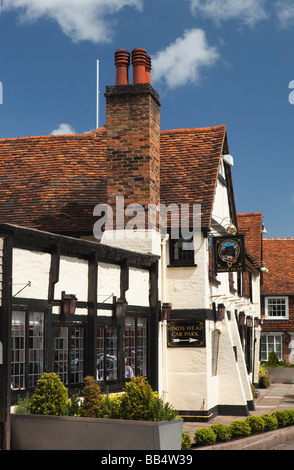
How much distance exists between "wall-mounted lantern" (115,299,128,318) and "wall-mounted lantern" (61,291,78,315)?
213cm

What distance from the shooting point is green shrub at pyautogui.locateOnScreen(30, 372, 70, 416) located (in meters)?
11.9

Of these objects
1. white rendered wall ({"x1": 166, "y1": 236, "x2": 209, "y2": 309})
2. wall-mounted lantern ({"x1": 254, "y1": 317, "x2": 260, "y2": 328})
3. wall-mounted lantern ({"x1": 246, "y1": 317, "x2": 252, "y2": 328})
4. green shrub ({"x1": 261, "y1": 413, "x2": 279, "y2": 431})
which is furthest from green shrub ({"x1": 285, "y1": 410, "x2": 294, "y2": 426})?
wall-mounted lantern ({"x1": 254, "y1": 317, "x2": 260, "y2": 328})

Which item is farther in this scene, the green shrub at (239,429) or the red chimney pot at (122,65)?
the red chimney pot at (122,65)

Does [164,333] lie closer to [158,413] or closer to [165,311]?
[165,311]

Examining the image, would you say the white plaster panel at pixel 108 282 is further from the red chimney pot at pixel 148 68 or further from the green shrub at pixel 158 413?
the red chimney pot at pixel 148 68

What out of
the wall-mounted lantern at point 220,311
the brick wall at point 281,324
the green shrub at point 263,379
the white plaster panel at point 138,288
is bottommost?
the green shrub at point 263,379

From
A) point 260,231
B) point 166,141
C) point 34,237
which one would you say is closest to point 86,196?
point 166,141

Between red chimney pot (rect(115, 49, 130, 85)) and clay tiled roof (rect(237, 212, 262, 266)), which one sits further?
clay tiled roof (rect(237, 212, 262, 266))

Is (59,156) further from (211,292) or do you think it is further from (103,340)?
(103,340)

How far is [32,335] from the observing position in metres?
13.2

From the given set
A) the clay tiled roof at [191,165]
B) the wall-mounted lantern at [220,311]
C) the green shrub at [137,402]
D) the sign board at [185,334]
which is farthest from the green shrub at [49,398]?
the wall-mounted lantern at [220,311]

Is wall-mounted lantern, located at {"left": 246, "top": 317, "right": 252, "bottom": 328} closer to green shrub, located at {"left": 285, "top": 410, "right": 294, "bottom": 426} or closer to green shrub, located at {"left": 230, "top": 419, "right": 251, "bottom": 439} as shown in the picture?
green shrub, located at {"left": 285, "top": 410, "right": 294, "bottom": 426}

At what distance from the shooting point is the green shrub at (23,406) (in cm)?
1206

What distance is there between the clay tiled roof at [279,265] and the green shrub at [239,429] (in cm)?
2596
